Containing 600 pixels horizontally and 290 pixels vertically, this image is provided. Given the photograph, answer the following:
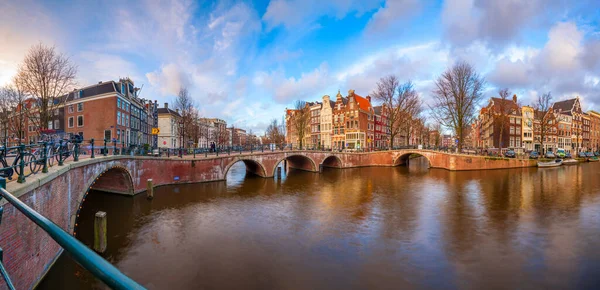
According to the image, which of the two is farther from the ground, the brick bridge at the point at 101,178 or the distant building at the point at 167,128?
the distant building at the point at 167,128

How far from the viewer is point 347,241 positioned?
12.4 metres

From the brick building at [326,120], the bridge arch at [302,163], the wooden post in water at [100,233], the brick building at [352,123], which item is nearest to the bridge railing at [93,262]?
the wooden post in water at [100,233]

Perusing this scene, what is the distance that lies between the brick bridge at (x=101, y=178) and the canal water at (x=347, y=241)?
123cm

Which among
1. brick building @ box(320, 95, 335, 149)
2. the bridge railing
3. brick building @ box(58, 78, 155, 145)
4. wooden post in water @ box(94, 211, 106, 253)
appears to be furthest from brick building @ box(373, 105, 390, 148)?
the bridge railing

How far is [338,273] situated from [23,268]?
8.72 meters

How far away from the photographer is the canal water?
365 inches

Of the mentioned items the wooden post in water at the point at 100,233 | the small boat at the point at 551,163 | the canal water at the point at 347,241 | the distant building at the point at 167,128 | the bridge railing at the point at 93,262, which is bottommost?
the canal water at the point at 347,241

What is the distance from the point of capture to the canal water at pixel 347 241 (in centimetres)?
928

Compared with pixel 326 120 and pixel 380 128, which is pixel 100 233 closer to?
pixel 326 120

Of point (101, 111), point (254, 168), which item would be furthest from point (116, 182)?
point (101, 111)

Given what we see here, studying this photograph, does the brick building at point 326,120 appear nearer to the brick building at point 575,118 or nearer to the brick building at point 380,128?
the brick building at point 380,128

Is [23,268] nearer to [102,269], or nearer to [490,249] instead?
[102,269]

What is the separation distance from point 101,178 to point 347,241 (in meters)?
18.1

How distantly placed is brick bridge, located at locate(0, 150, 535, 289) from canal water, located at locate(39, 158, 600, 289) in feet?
4.03
